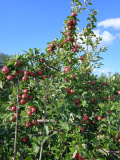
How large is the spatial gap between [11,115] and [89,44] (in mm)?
2925

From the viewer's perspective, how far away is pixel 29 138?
291 cm

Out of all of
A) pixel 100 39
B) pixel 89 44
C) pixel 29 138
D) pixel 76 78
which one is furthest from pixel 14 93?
pixel 100 39

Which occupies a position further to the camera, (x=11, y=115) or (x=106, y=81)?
(x=106, y=81)

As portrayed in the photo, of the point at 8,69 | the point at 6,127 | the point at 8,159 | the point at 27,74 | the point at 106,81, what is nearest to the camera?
the point at 8,69

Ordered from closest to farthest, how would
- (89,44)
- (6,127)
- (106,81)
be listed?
(6,127) → (106,81) → (89,44)

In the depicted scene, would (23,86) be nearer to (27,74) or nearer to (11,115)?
(27,74)

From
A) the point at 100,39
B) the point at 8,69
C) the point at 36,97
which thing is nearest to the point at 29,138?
the point at 36,97

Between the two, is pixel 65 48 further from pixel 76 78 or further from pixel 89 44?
pixel 89 44

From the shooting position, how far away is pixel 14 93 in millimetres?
2617

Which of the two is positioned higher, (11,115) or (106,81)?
(106,81)

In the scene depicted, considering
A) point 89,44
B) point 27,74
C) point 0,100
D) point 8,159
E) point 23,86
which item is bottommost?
point 8,159

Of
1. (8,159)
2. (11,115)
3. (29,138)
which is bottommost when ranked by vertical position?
(8,159)

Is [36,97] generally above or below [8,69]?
below

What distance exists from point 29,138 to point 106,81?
1935 millimetres
